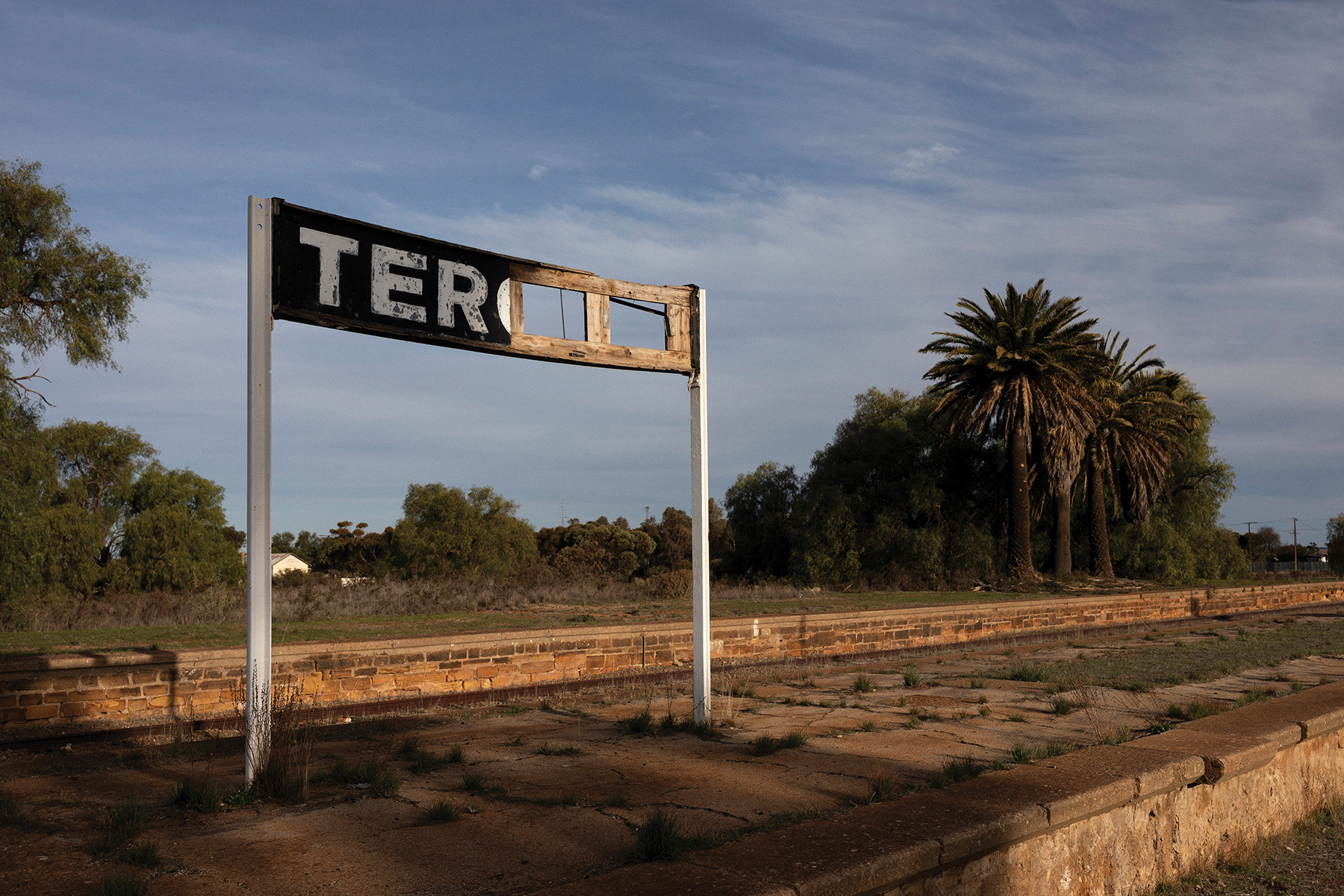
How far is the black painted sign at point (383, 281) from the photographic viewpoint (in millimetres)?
5469

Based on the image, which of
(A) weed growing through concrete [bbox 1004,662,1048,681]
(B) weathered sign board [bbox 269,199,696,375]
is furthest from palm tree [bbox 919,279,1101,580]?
(B) weathered sign board [bbox 269,199,696,375]

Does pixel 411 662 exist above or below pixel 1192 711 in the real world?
below

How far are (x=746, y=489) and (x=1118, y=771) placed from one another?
40.2 meters

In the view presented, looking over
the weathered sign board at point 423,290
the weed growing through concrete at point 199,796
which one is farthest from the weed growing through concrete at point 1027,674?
the weed growing through concrete at point 199,796

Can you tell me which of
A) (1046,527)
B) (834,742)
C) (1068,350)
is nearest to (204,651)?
(834,742)

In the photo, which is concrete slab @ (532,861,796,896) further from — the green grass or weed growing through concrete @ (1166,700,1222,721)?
weed growing through concrete @ (1166,700,1222,721)

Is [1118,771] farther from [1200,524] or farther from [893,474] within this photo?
[1200,524]

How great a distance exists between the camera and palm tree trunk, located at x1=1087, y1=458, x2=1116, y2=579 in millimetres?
35781

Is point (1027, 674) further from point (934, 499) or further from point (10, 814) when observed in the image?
point (934, 499)

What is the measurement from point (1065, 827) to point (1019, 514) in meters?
30.8

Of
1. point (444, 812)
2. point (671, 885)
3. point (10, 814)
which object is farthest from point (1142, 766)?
point (10, 814)

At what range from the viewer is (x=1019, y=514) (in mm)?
32906

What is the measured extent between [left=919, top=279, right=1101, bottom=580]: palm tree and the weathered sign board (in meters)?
26.0

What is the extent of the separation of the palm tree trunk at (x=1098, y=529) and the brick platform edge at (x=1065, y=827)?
32030mm
